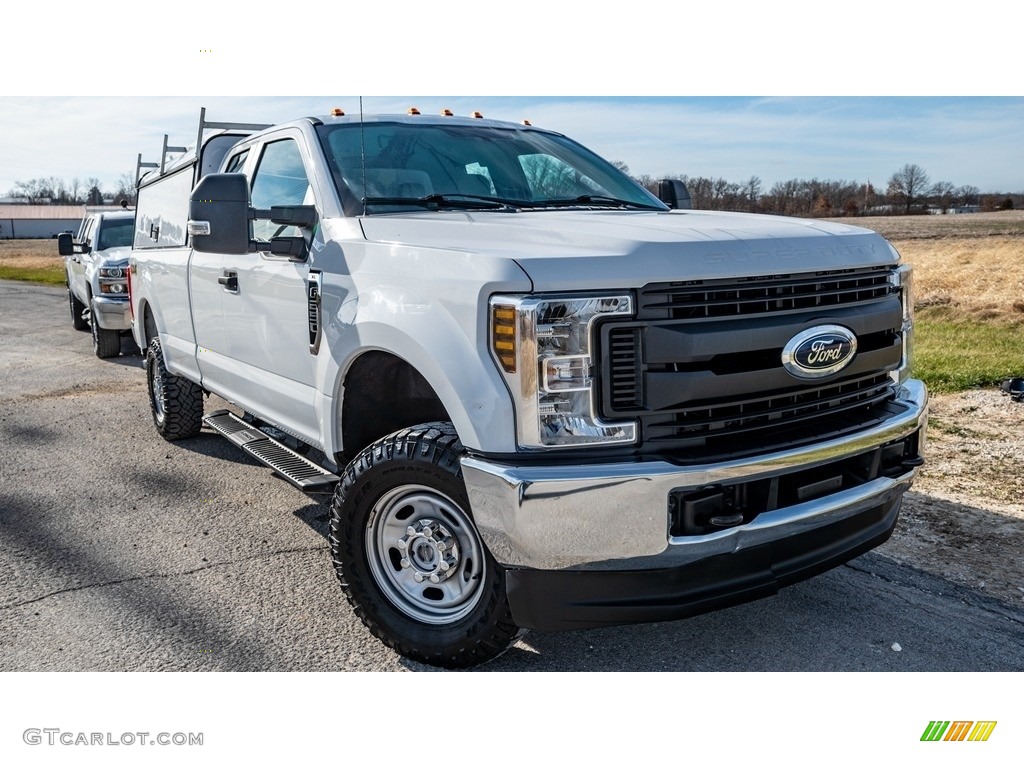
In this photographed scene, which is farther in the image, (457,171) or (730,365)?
(457,171)

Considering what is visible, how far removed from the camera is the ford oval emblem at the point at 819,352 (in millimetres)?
2896

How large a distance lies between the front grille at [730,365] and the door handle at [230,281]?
262 cm

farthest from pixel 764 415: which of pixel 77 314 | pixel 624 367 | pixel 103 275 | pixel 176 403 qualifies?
pixel 77 314

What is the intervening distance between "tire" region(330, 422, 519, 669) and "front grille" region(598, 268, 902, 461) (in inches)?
25.7

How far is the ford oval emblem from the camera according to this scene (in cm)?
290

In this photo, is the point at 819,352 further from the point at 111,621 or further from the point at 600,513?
the point at 111,621

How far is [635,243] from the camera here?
276 centimetres

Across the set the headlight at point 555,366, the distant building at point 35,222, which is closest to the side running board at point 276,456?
the headlight at point 555,366

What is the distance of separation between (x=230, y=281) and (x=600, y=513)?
2.84 meters

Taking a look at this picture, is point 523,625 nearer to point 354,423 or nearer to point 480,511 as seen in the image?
point 480,511

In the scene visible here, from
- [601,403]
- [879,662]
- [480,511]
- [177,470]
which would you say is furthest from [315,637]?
[177,470]

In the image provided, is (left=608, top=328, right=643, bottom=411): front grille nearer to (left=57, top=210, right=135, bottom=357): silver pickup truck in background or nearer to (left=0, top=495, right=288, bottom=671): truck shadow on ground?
(left=0, top=495, right=288, bottom=671): truck shadow on ground

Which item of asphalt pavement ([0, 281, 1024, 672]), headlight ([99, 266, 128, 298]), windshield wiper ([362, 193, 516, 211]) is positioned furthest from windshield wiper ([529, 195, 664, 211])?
headlight ([99, 266, 128, 298])

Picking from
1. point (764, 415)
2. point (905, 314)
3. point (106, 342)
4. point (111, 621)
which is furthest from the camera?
point (106, 342)
